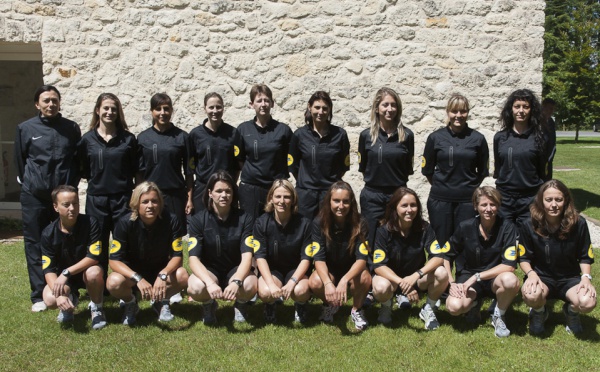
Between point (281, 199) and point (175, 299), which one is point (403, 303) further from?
point (175, 299)

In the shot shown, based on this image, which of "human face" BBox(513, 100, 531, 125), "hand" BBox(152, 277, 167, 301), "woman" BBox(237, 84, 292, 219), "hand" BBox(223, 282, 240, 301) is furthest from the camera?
"woman" BBox(237, 84, 292, 219)

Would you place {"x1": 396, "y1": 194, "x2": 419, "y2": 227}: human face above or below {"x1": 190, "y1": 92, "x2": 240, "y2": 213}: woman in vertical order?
below

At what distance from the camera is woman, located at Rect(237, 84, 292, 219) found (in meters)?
4.43

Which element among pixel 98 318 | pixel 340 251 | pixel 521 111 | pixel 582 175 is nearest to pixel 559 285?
pixel 521 111

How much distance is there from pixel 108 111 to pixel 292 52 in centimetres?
271

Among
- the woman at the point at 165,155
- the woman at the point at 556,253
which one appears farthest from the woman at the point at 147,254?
the woman at the point at 556,253

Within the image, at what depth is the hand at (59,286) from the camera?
12.0 ft

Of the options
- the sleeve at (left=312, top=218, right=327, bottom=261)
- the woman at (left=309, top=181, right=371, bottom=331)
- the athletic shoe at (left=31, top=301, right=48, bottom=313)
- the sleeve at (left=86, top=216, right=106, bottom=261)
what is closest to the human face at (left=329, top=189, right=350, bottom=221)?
the woman at (left=309, top=181, right=371, bottom=331)

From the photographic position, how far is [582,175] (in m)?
13.0

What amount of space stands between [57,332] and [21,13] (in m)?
4.27

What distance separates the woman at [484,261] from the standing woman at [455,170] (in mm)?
226

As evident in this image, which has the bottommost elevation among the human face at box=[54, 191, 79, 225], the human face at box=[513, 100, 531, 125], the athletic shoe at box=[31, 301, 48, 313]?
the athletic shoe at box=[31, 301, 48, 313]

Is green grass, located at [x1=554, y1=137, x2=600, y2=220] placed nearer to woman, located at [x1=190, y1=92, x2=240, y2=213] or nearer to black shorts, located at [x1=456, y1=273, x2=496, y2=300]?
black shorts, located at [x1=456, y1=273, x2=496, y2=300]

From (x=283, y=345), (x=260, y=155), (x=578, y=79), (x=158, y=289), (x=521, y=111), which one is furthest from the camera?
(x=578, y=79)
